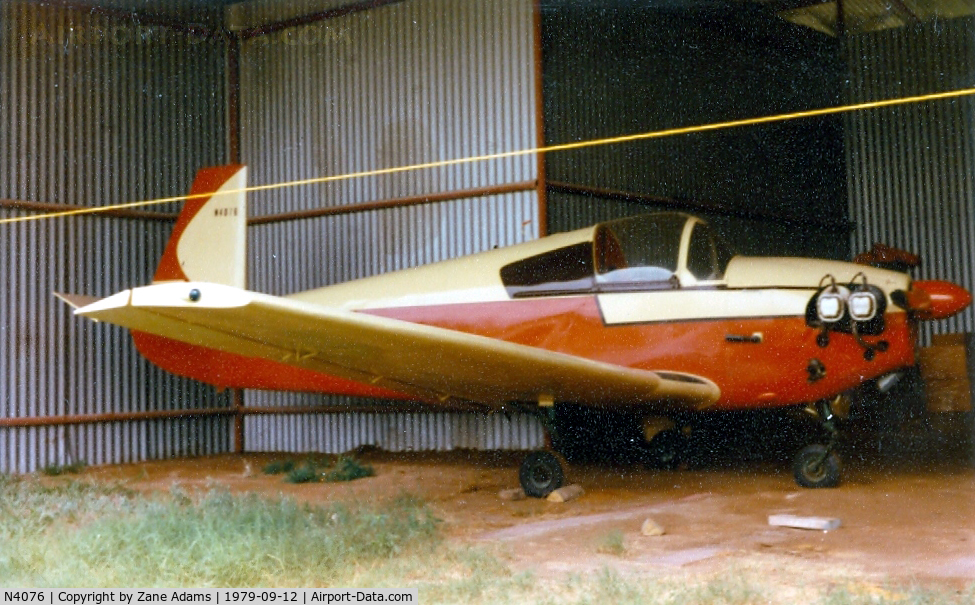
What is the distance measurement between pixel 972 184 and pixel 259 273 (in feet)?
36.5

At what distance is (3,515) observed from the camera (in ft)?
23.7

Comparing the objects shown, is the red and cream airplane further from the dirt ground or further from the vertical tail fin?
the vertical tail fin

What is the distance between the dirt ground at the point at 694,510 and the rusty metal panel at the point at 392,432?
0.88 feet

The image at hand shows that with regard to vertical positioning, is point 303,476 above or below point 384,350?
below

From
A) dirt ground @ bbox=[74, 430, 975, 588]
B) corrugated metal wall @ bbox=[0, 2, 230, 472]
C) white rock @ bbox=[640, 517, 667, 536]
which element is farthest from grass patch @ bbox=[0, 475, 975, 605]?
corrugated metal wall @ bbox=[0, 2, 230, 472]

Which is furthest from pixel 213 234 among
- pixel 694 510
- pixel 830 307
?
pixel 830 307

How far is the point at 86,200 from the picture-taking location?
11.7 meters

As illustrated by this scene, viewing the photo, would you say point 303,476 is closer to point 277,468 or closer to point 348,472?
point 348,472

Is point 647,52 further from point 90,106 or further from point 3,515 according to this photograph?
point 3,515

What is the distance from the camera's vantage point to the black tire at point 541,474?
26.5 ft

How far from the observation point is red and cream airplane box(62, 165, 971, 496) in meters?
6.95

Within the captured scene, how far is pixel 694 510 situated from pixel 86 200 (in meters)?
8.25

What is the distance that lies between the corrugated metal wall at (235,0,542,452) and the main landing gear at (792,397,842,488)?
11.3ft

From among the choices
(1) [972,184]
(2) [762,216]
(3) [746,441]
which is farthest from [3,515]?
(1) [972,184]
